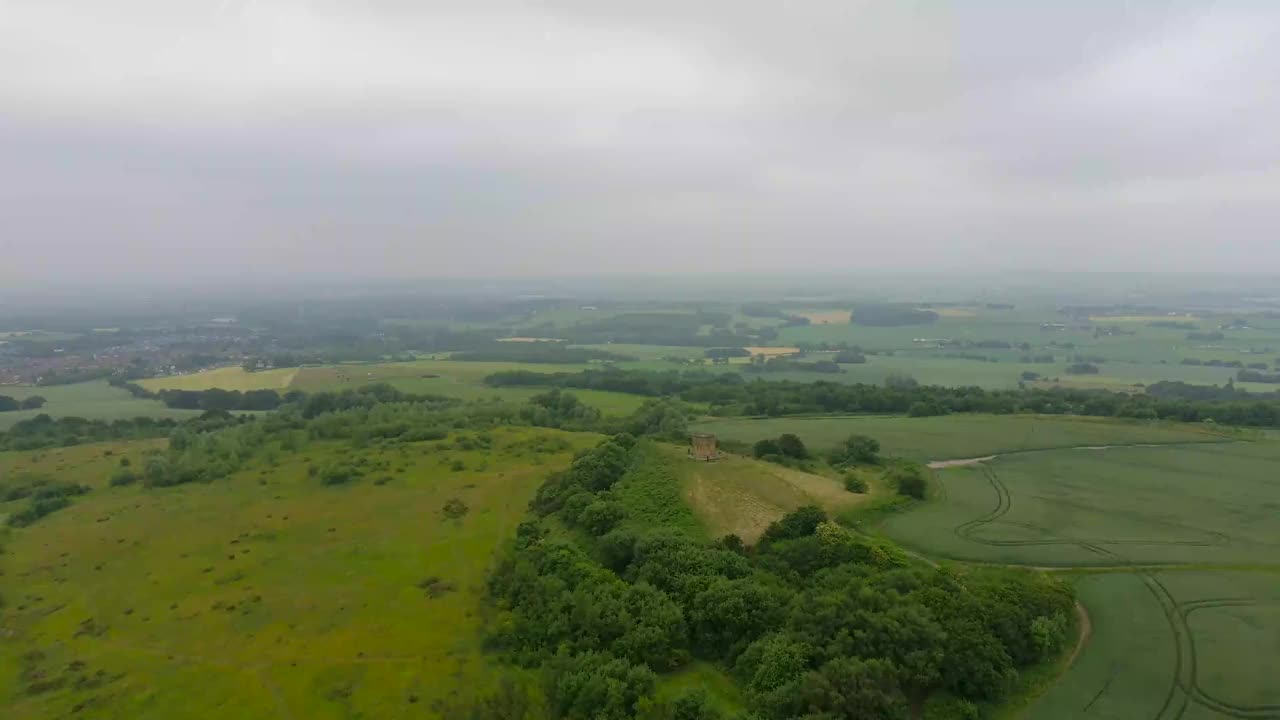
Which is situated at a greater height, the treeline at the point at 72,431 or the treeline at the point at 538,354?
the treeline at the point at 538,354

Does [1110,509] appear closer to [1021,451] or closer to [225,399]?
[1021,451]

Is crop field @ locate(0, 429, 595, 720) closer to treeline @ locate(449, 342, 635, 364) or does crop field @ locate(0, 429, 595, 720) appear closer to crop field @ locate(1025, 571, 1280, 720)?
crop field @ locate(1025, 571, 1280, 720)

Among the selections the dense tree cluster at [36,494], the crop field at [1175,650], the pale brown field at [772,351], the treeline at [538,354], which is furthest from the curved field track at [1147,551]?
the treeline at [538,354]

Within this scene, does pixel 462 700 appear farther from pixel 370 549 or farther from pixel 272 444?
pixel 272 444

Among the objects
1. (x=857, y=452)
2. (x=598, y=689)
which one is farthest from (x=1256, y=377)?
(x=598, y=689)

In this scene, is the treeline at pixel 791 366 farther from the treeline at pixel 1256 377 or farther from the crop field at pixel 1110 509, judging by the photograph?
the crop field at pixel 1110 509

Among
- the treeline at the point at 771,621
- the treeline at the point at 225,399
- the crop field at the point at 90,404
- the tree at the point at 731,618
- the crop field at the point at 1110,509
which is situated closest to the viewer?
the treeline at the point at 771,621
